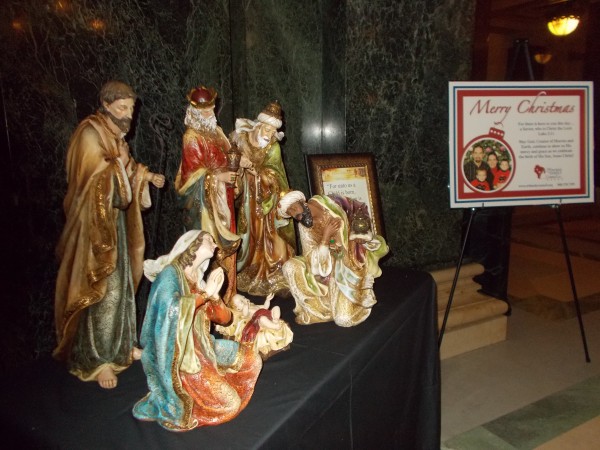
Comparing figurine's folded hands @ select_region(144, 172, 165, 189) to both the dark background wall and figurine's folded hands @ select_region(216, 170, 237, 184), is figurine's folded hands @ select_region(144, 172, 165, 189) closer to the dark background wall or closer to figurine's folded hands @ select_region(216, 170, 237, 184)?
the dark background wall

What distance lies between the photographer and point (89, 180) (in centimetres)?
154

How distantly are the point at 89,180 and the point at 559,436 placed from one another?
9.46 feet

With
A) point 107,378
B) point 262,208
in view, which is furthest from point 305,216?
point 107,378

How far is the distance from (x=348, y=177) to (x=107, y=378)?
A: 1723 millimetres

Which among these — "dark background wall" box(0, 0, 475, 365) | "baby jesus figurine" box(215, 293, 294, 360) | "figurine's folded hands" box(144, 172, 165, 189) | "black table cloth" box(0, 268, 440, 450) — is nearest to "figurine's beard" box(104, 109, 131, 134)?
"figurine's folded hands" box(144, 172, 165, 189)

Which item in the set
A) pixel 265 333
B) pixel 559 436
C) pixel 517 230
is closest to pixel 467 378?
pixel 559 436

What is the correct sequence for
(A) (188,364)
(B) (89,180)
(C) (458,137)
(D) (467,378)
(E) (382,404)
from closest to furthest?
(A) (188,364), (B) (89,180), (E) (382,404), (C) (458,137), (D) (467,378)

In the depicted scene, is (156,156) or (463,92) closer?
(156,156)

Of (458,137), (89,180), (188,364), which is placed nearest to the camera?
(188,364)

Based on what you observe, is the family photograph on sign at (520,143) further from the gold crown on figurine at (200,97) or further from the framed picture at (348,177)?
the gold crown on figurine at (200,97)

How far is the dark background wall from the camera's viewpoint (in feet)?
6.96

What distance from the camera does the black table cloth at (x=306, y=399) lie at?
51.9 inches

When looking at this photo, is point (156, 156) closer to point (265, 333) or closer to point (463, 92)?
point (265, 333)

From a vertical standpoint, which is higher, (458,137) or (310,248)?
(458,137)
